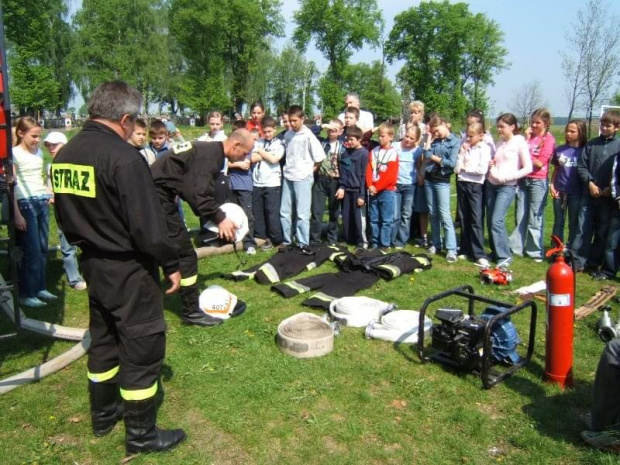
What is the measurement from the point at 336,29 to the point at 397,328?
69.5 meters

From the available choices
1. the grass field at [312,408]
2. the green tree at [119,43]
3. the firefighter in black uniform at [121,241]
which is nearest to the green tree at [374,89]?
the green tree at [119,43]

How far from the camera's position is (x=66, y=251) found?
6.43m

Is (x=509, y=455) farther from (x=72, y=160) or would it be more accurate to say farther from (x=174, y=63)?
(x=174, y=63)

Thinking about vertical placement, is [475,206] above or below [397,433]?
above

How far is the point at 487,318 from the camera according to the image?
4.34 metres

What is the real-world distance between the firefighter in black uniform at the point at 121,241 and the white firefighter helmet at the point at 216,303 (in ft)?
6.86

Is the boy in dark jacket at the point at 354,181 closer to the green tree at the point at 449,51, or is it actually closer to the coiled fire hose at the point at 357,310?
the coiled fire hose at the point at 357,310

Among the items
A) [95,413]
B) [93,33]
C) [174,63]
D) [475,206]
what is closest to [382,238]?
[475,206]

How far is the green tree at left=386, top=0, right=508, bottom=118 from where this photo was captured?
2793 inches

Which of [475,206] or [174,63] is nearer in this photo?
[475,206]

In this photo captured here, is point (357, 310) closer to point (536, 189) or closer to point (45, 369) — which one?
point (45, 369)

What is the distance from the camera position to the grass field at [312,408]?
11.2 feet

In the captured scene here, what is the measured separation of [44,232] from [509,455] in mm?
5497

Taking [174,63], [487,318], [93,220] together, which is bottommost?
[487,318]
